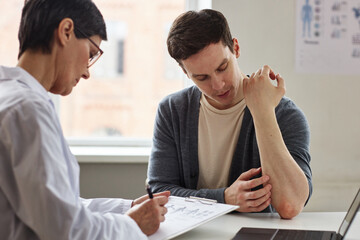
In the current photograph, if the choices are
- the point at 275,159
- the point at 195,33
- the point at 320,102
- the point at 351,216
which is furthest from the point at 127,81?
the point at 351,216

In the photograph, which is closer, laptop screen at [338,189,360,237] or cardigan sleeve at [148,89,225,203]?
laptop screen at [338,189,360,237]

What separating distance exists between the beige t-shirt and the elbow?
0.34 m

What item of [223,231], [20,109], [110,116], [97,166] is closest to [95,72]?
[110,116]

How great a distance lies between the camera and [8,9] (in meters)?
2.88

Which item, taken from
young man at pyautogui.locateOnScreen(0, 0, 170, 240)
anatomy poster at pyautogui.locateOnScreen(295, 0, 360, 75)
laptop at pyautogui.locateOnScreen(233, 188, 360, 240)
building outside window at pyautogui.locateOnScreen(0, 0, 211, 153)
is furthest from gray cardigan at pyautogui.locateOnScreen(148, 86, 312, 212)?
building outside window at pyautogui.locateOnScreen(0, 0, 211, 153)

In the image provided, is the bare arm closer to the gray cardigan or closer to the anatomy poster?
the gray cardigan

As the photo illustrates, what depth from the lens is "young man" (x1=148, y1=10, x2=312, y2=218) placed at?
5.11 ft

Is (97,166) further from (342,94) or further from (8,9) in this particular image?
(342,94)

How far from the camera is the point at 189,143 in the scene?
6.00 feet

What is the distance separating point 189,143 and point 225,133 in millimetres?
140

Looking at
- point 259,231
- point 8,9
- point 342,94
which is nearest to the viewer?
point 259,231

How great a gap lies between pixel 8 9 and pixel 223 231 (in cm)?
213

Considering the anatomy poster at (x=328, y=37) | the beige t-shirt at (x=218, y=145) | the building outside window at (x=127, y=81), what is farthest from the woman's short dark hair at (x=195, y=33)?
the building outside window at (x=127, y=81)

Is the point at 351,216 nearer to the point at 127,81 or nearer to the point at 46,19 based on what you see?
the point at 46,19
